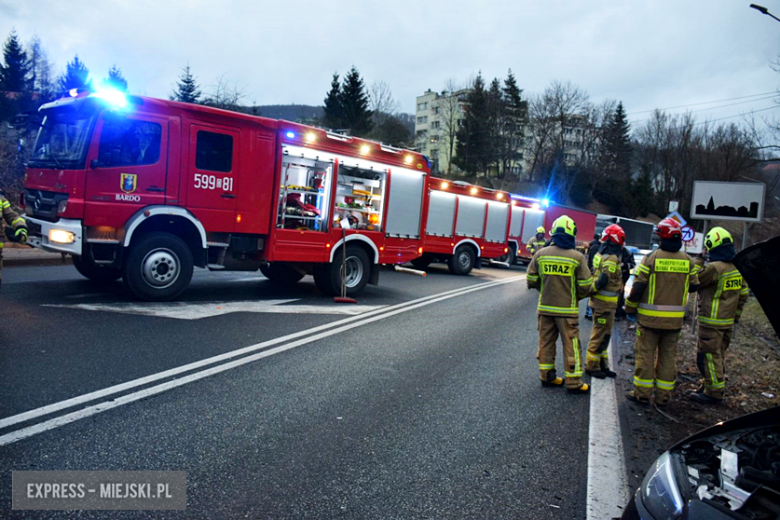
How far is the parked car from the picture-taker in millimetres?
1827

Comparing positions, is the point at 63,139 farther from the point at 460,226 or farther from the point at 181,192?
the point at 460,226

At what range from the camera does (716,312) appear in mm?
5555

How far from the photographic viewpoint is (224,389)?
4.66 m

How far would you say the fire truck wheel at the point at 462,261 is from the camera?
18672mm

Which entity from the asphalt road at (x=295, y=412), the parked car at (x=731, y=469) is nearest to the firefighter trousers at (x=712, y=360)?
the asphalt road at (x=295, y=412)

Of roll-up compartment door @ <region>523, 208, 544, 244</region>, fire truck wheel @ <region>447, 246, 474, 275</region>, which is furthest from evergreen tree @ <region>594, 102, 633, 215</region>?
fire truck wheel @ <region>447, 246, 474, 275</region>

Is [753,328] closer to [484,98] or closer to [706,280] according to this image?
[706,280]

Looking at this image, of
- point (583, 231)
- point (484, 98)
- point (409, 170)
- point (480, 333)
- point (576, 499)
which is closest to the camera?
point (576, 499)

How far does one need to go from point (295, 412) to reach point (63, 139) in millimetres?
6264

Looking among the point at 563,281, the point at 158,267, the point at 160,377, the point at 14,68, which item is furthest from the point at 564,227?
the point at 14,68

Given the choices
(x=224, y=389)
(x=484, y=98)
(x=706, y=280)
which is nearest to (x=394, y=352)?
(x=224, y=389)

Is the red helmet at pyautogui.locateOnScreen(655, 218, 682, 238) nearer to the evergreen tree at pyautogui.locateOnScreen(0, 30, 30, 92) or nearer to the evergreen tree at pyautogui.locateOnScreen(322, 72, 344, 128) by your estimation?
the evergreen tree at pyautogui.locateOnScreen(322, 72, 344, 128)

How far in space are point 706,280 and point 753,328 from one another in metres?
6.51

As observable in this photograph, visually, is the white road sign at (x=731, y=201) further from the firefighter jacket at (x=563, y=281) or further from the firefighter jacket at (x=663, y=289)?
the firefighter jacket at (x=563, y=281)
